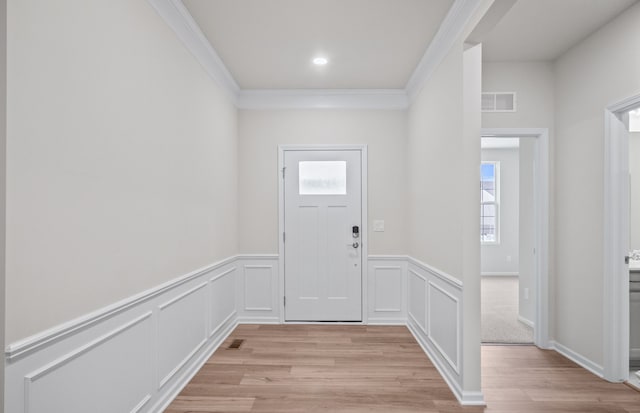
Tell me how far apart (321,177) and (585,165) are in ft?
8.69

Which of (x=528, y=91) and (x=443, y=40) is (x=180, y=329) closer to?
(x=443, y=40)

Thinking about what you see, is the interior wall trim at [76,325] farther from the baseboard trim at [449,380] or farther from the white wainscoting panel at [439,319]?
the baseboard trim at [449,380]

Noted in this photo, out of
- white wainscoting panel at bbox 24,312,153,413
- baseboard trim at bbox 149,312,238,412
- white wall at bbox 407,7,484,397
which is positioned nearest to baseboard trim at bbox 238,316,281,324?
baseboard trim at bbox 149,312,238,412

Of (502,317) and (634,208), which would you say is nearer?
(634,208)

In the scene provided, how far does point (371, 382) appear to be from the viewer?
295cm

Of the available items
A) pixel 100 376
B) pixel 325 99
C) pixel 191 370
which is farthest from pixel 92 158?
pixel 325 99

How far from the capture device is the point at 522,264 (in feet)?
14.7

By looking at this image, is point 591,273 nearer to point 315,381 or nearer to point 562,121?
point 562,121

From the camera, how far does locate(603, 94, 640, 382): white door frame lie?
2910mm

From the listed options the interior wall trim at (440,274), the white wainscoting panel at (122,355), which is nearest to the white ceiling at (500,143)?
the interior wall trim at (440,274)

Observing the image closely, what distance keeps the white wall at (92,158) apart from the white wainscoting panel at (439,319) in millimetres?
2073

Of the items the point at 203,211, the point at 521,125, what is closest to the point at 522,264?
the point at 521,125

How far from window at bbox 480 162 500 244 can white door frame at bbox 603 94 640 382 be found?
5.50m

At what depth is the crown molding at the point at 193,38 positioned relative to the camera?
2514 millimetres
